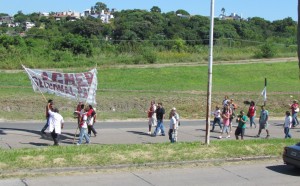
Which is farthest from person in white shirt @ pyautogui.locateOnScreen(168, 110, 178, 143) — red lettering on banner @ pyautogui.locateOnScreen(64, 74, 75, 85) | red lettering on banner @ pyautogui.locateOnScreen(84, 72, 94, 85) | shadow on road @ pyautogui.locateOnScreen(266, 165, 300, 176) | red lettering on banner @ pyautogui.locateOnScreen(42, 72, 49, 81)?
red lettering on banner @ pyautogui.locateOnScreen(42, 72, 49, 81)

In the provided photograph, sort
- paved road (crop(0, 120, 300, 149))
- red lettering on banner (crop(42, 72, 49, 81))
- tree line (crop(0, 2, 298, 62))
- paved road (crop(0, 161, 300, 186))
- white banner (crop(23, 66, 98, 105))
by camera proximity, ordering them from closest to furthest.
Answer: paved road (crop(0, 161, 300, 186))
paved road (crop(0, 120, 300, 149))
white banner (crop(23, 66, 98, 105))
red lettering on banner (crop(42, 72, 49, 81))
tree line (crop(0, 2, 298, 62))

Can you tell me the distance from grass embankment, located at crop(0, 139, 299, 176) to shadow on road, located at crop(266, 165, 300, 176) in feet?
3.25

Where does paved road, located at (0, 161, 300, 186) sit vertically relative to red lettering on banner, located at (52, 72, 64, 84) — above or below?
below

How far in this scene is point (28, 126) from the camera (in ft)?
79.0

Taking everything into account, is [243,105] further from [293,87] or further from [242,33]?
[242,33]

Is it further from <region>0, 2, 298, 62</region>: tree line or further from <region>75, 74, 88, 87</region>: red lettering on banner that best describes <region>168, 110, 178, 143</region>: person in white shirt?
<region>0, 2, 298, 62</region>: tree line

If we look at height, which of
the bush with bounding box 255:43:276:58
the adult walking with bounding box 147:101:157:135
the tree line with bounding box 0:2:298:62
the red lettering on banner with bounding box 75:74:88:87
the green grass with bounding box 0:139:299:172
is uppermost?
the tree line with bounding box 0:2:298:62

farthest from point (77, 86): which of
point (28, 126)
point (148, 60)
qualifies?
point (148, 60)

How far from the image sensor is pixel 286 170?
1568 cm

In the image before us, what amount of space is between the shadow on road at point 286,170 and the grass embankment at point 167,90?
45.3ft

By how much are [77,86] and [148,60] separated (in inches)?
1173

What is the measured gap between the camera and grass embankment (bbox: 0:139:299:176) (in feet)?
46.7

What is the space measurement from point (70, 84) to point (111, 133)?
3.35m

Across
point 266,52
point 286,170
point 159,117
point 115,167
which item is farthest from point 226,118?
point 266,52
